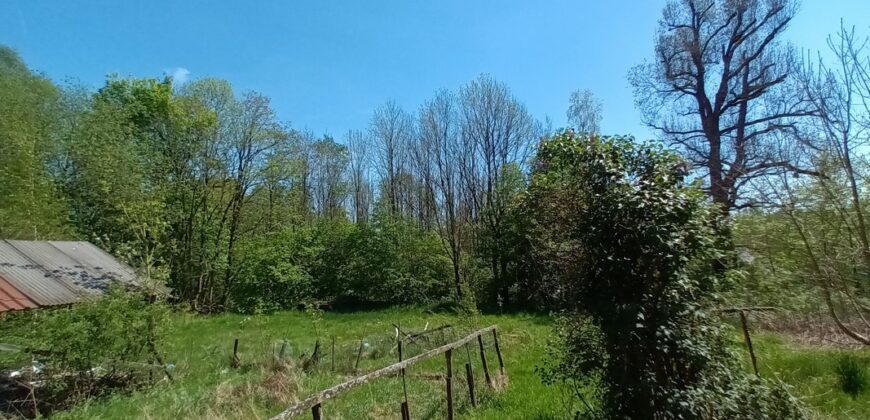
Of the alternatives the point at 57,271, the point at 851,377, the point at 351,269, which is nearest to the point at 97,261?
the point at 57,271

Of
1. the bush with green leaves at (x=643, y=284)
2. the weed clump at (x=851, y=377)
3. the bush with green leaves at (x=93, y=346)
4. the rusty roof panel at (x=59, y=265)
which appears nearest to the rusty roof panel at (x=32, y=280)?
the rusty roof panel at (x=59, y=265)

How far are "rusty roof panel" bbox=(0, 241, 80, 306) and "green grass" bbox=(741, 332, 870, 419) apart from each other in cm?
1315

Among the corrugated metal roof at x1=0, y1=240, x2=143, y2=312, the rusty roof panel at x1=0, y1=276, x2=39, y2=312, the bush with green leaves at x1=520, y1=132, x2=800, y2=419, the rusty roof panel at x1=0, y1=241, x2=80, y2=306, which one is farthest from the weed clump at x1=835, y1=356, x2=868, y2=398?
the rusty roof panel at x1=0, y1=276, x2=39, y2=312

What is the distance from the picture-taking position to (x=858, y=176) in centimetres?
575

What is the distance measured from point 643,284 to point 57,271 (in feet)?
43.5

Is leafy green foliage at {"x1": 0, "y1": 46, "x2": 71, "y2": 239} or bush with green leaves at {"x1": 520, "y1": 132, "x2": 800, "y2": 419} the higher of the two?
leafy green foliage at {"x1": 0, "y1": 46, "x2": 71, "y2": 239}

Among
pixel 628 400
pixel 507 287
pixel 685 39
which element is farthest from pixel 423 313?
pixel 628 400

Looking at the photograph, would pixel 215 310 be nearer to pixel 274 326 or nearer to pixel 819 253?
pixel 274 326

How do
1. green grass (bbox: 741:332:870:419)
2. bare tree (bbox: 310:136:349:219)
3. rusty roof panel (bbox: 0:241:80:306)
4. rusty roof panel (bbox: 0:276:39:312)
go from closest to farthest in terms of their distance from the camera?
green grass (bbox: 741:332:870:419) → rusty roof panel (bbox: 0:276:39:312) → rusty roof panel (bbox: 0:241:80:306) → bare tree (bbox: 310:136:349:219)

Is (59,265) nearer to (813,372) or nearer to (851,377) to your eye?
(813,372)

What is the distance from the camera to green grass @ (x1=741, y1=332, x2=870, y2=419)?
647 centimetres

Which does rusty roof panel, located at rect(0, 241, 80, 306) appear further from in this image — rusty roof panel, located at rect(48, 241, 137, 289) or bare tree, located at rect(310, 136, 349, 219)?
bare tree, located at rect(310, 136, 349, 219)

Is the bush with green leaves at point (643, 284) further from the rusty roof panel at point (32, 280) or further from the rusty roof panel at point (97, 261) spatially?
the rusty roof panel at point (97, 261)

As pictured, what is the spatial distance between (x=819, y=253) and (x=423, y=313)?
17.4 meters
